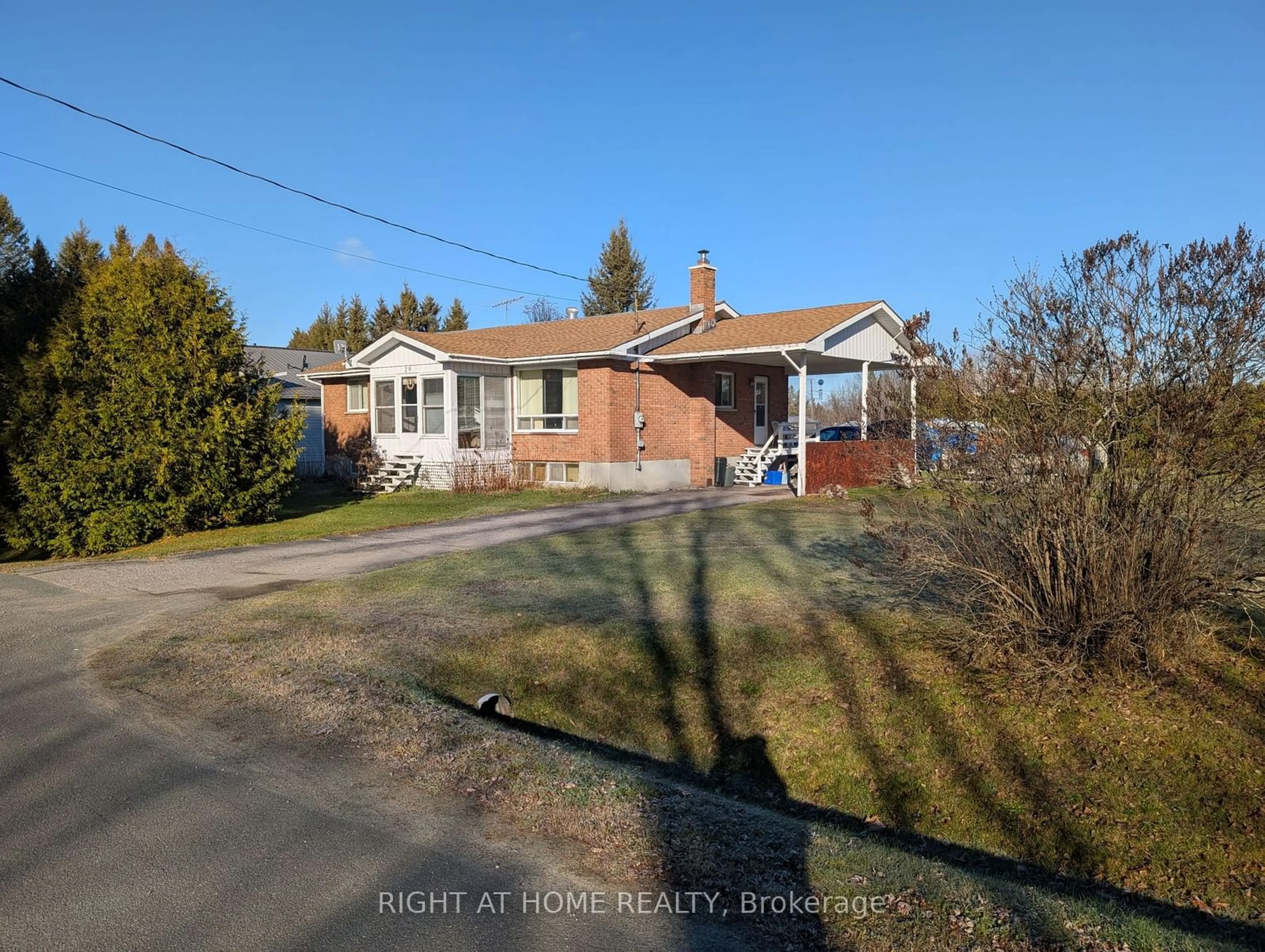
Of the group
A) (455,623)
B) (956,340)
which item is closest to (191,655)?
(455,623)

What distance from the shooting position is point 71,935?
337 cm

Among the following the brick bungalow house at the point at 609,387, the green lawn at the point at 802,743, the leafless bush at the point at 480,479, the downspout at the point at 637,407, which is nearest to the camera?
the green lawn at the point at 802,743

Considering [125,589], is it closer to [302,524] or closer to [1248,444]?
[302,524]

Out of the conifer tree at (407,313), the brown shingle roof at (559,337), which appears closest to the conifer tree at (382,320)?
the conifer tree at (407,313)

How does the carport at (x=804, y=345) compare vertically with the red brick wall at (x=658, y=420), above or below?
above

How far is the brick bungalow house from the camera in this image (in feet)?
70.8

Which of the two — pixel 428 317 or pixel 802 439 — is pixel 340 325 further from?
pixel 802 439

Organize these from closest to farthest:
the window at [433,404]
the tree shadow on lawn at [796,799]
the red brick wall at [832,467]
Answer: the tree shadow on lawn at [796,799], the red brick wall at [832,467], the window at [433,404]

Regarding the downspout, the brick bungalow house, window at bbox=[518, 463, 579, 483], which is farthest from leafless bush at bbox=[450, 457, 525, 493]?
the downspout

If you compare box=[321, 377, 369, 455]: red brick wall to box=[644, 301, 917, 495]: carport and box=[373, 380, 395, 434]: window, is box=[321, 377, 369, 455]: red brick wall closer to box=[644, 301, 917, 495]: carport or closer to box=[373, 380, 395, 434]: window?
box=[373, 380, 395, 434]: window

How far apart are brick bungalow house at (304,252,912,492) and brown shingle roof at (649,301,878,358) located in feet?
0.20

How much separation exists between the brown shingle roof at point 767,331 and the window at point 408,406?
6.57 m

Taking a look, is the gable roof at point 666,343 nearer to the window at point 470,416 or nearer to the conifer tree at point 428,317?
the window at point 470,416

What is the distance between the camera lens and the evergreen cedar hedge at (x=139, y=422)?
591 inches
